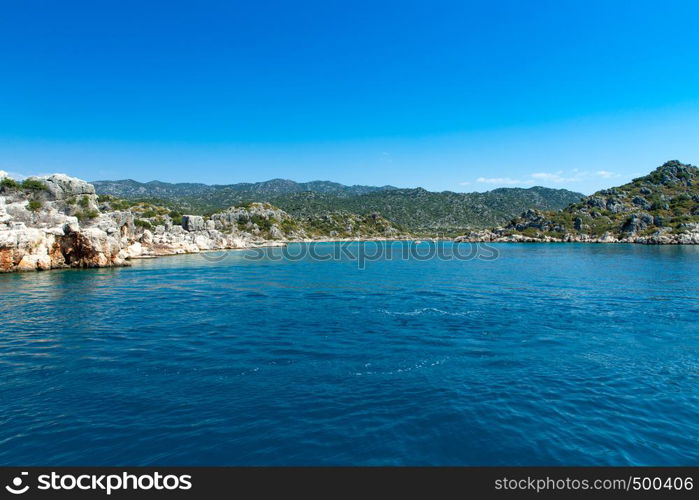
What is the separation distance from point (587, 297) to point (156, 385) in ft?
145

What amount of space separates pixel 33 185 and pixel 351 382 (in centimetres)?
10791

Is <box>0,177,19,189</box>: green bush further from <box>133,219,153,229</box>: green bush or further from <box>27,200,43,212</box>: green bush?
<box>133,219,153,229</box>: green bush

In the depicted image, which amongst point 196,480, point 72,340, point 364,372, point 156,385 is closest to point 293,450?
point 196,480

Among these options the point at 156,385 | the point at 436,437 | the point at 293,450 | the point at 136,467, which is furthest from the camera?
the point at 156,385

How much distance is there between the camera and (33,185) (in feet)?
303

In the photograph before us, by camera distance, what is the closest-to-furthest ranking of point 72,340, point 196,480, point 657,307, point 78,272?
point 196,480 → point 72,340 → point 657,307 → point 78,272

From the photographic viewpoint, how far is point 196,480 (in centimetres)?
1110

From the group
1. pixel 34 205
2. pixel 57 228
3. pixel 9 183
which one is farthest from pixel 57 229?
pixel 9 183

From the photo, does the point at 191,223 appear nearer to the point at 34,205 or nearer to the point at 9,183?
the point at 9,183

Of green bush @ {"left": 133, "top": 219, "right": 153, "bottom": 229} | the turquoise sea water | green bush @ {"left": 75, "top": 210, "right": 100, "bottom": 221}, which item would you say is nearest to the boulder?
green bush @ {"left": 133, "top": 219, "right": 153, "bottom": 229}

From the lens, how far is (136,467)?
12109mm

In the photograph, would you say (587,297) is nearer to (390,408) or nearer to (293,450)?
(390,408)

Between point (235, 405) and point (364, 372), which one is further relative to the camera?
point (364, 372)

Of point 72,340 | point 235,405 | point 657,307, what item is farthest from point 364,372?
point 657,307
